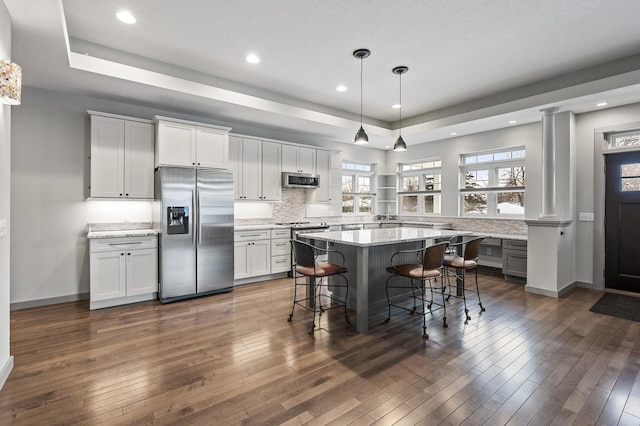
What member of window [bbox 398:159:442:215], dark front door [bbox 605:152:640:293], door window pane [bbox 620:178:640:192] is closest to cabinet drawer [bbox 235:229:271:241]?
window [bbox 398:159:442:215]

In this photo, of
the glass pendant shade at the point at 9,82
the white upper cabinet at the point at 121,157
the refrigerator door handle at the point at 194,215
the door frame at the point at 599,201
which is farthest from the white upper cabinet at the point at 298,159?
the door frame at the point at 599,201

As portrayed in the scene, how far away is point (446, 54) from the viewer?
12.1 ft

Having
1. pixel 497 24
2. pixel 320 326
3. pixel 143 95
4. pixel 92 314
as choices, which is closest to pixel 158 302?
pixel 92 314

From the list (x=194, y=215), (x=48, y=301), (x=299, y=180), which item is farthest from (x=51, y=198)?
(x=299, y=180)

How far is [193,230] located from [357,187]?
174 inches

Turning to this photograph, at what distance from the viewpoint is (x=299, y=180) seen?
5.93 metres

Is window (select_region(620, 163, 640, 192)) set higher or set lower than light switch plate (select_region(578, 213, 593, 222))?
higher

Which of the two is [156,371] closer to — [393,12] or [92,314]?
[92,314]

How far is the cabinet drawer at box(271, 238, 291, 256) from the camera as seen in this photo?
17.6 ft

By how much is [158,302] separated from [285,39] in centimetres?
367

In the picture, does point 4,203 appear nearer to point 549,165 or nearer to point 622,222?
point 549,165

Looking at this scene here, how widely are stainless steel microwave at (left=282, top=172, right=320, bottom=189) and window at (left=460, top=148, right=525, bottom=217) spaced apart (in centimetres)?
321

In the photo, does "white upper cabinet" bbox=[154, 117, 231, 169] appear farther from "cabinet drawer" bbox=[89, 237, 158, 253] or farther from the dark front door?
the dark front door

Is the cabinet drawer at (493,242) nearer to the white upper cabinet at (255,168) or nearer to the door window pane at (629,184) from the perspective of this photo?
the door window pane at (629,184)
